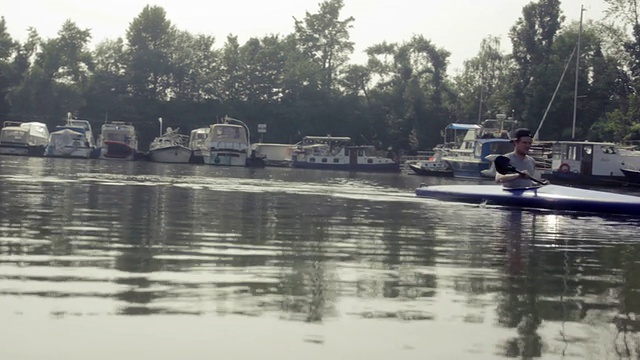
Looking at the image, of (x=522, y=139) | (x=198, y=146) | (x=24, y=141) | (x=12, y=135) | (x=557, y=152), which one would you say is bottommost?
(x=24, y=141)

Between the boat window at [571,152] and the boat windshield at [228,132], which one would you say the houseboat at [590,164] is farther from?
the boat windshield at [228,132]

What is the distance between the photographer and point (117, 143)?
7750cm

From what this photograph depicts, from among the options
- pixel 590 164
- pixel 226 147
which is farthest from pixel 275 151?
pixel 590 164

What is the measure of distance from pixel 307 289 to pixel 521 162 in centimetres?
1196

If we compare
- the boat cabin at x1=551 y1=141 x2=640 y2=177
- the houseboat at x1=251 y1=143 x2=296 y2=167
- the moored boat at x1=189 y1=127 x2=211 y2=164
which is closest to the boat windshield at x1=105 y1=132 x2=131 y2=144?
the moored boat at x1=189 y1=127 x2=211 y2=164

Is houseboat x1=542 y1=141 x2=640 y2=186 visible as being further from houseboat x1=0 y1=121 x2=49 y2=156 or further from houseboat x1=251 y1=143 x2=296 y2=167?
houseboat x1=0 y1=121 x2=49 y2=156

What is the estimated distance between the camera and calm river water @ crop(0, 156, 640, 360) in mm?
6324

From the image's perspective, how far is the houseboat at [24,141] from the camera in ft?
259

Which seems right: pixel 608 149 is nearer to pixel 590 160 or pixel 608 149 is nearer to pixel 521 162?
pixel 590 160

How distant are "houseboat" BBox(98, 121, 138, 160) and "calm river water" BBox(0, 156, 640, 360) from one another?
61.9 m

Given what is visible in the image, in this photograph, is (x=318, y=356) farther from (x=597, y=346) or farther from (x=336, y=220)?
(x=336, y=220)

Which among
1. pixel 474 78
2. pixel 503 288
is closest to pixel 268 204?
pixel 503 288

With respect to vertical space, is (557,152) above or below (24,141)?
above

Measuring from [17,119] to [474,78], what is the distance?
1806 inches
